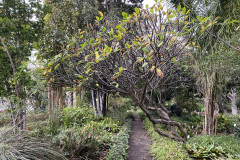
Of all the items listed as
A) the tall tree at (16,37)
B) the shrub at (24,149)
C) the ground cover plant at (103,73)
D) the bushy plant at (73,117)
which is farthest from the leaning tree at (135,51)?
the bushy plant at (73,117)

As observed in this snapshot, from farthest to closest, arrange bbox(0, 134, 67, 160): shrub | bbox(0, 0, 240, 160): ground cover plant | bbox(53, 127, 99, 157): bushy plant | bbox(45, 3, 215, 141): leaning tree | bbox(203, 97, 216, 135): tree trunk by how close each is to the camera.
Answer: bbox(203, 97, 216, 135): tree trunk, bbox(53, 127, 99, 157): bushy plant, bbox(0, 0, 240, 160): ground cover plant, bbox(0, 134, 67, 160): shrub, bbox(45, 3, 215, 141): leaning tree

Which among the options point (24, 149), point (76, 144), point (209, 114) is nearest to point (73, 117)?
point (76, 144)

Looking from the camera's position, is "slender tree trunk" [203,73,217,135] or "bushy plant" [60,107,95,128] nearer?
"slender tree trunk" [203,73,217,135]

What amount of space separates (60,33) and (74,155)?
4.08 metres

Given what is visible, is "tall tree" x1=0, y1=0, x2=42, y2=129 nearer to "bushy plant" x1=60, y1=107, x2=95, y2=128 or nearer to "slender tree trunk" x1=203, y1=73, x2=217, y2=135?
"bushy plant" x1=60, y1=107, x2=95, y2=128

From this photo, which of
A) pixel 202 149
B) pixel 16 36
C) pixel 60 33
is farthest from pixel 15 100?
pixel 202 149

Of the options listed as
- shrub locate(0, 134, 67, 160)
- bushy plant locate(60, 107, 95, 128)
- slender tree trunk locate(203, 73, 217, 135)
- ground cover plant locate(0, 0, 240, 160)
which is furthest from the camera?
bushy plant locate(60, 107, 95, 128)

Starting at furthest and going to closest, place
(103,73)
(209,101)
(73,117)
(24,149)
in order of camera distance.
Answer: (73,117) → (209,101) → (103,73) → (24,149)

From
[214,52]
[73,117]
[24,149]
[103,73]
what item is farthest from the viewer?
[73,117]

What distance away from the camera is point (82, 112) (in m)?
6.17

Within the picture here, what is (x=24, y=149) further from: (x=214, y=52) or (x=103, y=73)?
(x=214, y=52)

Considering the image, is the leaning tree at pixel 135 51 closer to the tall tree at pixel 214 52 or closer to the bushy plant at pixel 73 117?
the tall tree at pixel 214 52

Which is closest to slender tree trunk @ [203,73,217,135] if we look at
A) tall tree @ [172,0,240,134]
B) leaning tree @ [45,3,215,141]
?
tall tree @ [172,0,240,134]

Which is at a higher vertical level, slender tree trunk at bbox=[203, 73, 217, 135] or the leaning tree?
the leaning tree
